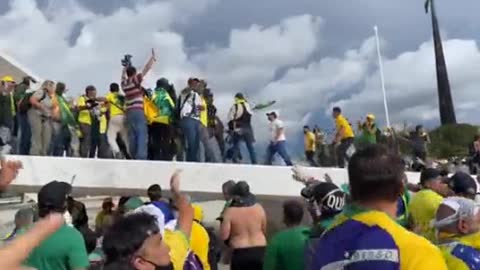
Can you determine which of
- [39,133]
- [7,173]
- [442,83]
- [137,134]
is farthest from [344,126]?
[442,83]

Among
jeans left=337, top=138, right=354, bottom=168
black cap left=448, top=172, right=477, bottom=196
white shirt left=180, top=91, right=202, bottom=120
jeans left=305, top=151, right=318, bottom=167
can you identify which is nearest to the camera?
black cap left=448, top=172, right=477, bottom=196

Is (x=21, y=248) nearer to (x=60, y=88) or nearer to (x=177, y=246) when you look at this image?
(x=177, y=246)

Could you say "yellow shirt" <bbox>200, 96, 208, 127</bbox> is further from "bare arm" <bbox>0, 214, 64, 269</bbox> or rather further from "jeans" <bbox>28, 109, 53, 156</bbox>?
"bare arm" <bbox>0, 214, 64, 269</bbox>

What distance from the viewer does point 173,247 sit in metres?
4.70

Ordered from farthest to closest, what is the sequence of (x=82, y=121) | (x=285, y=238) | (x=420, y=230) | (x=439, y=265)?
(x=82, y=121) < (x=420, y=230) < (x=285, y=238) < (x=439, y=265)

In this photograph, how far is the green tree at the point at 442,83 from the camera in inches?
2228

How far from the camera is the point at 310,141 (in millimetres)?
18031

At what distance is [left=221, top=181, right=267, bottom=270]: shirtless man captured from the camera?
7.34m

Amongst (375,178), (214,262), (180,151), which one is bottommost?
Answer: (214,262)

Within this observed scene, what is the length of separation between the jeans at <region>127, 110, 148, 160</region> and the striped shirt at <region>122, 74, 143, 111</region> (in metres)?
0.10

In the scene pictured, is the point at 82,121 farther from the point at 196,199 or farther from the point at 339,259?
the point at 339,259

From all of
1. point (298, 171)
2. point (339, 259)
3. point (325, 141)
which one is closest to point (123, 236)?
point (339, 259)

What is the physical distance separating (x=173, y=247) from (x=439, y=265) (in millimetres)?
2059

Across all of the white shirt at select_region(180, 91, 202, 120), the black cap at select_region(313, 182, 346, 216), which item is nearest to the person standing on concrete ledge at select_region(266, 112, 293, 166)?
the white shirt at select_region(180, 91, 202, 120)
